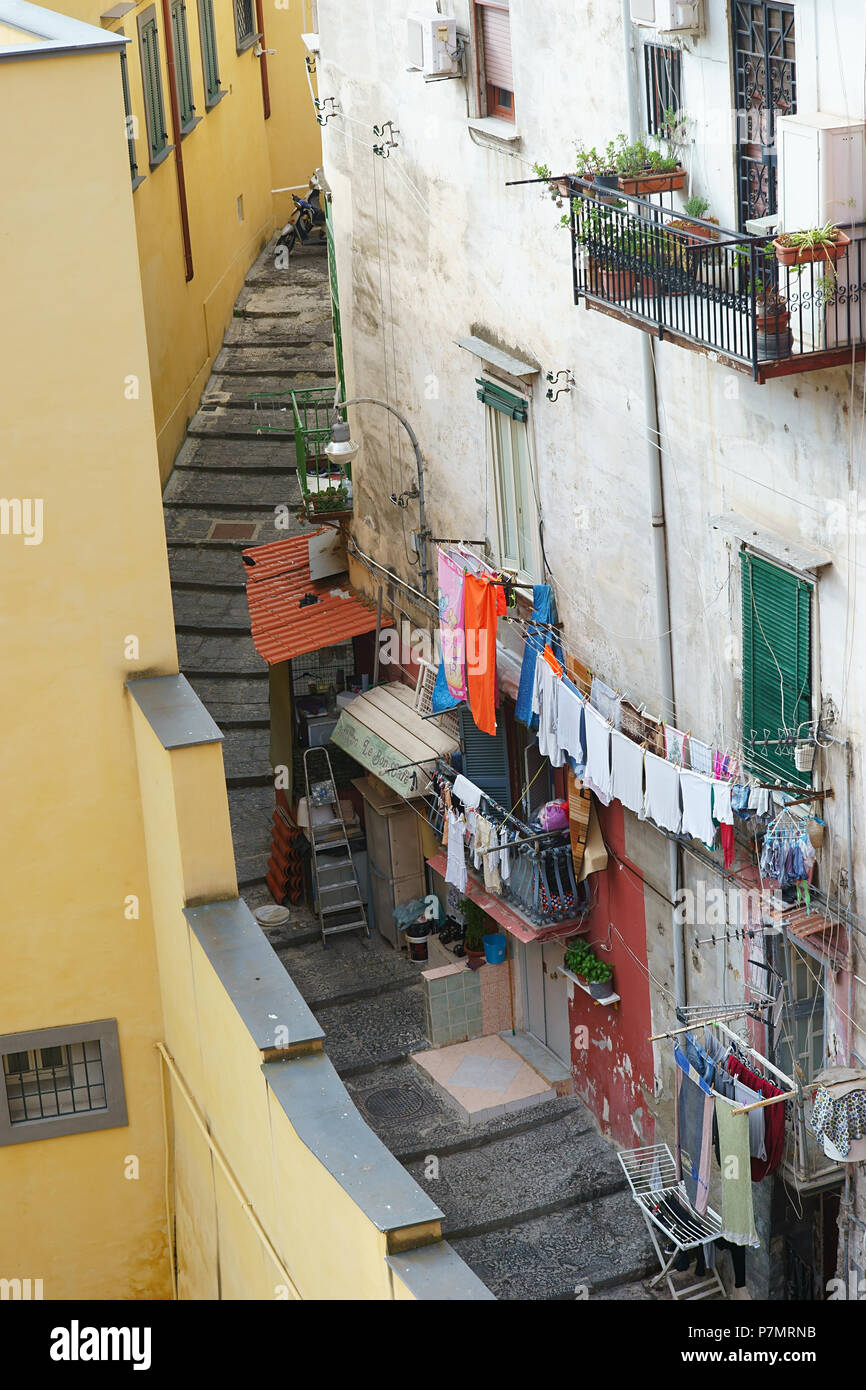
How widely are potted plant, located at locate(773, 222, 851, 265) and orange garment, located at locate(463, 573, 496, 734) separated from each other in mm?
6759

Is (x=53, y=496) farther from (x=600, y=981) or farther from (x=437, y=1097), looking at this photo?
(x=437, y=1097)

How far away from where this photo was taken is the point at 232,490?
1209 inches

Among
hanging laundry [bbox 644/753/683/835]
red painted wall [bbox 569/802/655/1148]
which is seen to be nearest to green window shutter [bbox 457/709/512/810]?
red painted wall [bbox 569/802/655/1148]

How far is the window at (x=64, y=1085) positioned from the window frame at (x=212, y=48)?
821 inches

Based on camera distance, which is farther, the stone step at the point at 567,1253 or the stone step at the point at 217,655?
the stone step at the point at 217,655

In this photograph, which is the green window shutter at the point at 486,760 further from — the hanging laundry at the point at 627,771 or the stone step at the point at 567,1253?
the stone step at the point at 567,1253

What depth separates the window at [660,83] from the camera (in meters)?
15.6

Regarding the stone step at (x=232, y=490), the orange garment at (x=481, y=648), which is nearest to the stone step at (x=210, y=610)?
the stone step at (x=232, y=490)

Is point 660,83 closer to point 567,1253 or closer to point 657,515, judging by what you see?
point 657,515

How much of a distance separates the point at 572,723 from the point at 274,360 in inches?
656

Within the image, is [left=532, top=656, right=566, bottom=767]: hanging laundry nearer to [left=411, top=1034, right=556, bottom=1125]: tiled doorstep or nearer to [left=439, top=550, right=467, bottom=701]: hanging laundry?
[left=439, top=550, right=467, bottom=701]: hanging laundry

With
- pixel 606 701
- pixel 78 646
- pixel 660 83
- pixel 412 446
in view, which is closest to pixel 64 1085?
pixel 78 646

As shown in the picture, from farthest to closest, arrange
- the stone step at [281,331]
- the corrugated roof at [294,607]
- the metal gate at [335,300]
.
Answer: the stone step at [281,331], the metal gate at [335,300], the corrugated roof at [294,607]
